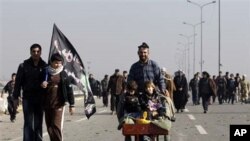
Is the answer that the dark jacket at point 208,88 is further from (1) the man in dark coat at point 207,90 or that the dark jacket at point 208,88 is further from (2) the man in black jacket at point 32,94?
(2) the man in black jacket at point 32,94

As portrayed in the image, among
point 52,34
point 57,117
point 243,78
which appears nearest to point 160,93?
point 57,117

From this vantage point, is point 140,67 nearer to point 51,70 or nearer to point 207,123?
point 51,70

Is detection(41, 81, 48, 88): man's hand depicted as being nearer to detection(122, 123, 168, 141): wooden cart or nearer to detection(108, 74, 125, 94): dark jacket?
detection(122, 123, 168, 141): wooden cart

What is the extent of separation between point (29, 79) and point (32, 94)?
0.26 m

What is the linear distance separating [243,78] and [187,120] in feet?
56.1

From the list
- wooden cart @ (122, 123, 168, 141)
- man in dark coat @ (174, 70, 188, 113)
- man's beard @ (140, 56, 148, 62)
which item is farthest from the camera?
man in dark coat @ (174, 70, 188, 113)

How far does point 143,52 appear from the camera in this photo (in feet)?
35.1

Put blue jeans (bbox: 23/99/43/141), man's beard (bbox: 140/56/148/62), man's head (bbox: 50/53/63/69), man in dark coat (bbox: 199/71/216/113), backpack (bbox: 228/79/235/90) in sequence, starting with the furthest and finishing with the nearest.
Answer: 1. backpack (bbox: 228/79/235/90)
2. man in dark coat (bbox: 199/71/216/113)
3. blue jeans (bbox: 23/99/43/141)
4. man's head (bbox: 50/53/63/69)
5. man's beard (bbox: 140/56/148/62)

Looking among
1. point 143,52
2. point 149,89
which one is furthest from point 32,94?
point 149,89

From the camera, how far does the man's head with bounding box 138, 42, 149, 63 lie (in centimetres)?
1065

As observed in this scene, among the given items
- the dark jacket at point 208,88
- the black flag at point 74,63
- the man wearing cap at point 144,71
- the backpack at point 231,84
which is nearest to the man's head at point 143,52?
the man wearing cap at point 144,71

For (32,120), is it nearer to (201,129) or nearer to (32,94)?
(32,94)

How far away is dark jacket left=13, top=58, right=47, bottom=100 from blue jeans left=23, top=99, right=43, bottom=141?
12 cm

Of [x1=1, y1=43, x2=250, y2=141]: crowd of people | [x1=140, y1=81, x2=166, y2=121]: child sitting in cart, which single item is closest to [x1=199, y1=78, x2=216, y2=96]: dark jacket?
[x1=1, y1=43, x2=250, y2=141]: crowd of people
